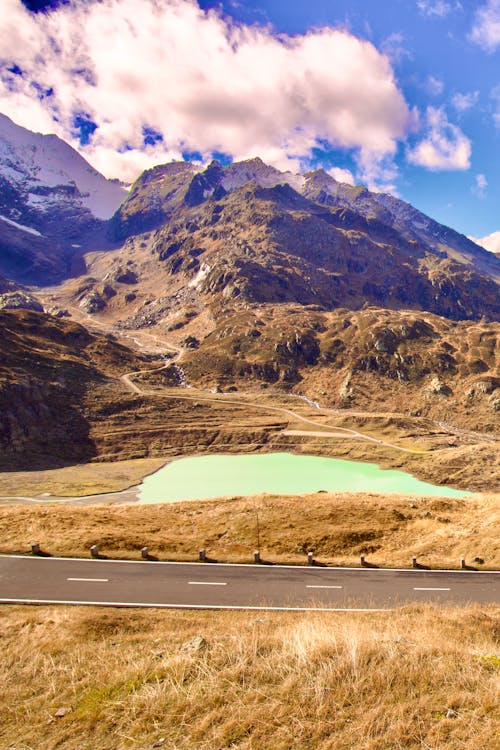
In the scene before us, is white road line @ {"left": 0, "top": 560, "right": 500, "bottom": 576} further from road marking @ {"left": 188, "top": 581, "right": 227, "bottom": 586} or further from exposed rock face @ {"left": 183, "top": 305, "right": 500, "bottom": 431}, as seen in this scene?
exposed rock face @ {"left": 183, "top": 305, "right": 500, "bottom": 431}

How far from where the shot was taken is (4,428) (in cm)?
11188

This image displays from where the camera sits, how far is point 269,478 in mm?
92938

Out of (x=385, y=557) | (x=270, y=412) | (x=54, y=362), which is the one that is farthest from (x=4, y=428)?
(x=385, y=557)

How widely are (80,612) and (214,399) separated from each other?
135 m

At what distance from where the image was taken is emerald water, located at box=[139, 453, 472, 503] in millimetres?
83188

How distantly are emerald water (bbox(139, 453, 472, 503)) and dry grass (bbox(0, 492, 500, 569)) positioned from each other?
1340 inches

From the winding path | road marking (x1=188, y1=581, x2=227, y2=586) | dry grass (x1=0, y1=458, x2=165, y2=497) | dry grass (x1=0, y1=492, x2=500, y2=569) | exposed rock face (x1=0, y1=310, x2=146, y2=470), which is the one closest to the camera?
road marking (x1=188, y1=581, x2=227, y2=586)

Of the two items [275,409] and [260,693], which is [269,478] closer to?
[275,409]

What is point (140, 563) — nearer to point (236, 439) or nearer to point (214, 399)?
point (236, 439)

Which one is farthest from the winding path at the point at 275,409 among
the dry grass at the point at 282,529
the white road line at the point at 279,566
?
the white road line at the point at 279,566

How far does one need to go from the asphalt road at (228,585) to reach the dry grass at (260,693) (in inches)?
353

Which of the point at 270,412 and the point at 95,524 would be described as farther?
the point at 270,412

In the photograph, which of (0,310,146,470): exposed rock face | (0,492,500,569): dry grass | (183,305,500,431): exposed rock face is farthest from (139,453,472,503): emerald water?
(183,305,500,431): exposed rock face

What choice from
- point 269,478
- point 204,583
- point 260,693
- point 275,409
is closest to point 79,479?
point 269,478
